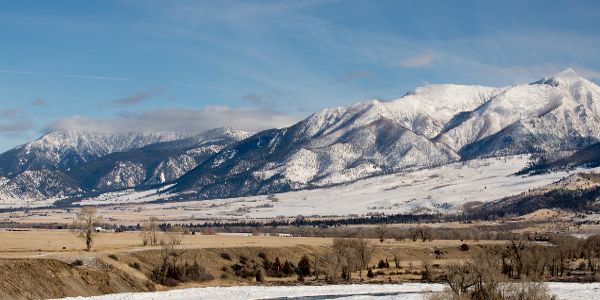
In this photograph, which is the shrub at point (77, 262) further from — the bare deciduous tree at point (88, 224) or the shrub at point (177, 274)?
the bare deciduous tree at point (88, 224)

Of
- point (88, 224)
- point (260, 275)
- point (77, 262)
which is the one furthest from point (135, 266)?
point (260, 275)

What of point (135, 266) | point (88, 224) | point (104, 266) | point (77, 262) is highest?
point (88, 224)

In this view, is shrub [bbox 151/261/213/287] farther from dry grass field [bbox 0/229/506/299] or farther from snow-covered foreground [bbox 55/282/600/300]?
snow-covered foreground [bbox 55/282/600/300]

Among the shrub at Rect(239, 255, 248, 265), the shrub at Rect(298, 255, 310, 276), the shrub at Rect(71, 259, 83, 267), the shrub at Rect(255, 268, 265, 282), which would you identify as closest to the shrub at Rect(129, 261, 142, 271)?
the shrub at Rect(71, 259, 83, 267)

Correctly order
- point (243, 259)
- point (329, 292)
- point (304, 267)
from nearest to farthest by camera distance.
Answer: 1. point (329, 292)
2. point (304, 267)
3. point (243, 259)

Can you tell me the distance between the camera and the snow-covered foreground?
4195 inches

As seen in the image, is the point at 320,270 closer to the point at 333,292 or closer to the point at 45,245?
the point at 333,292

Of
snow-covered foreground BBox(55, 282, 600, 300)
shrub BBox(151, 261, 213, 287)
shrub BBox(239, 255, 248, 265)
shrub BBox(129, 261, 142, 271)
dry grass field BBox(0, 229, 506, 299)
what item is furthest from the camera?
→ shrub BBox(239, 255, 248, 265)

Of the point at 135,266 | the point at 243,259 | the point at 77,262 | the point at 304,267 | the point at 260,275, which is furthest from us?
the point at 243,259

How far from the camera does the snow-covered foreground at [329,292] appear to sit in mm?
106562

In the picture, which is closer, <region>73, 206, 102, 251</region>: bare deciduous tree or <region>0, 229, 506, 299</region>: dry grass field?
<region>0, 229, 506, 299</region>: dry grass field

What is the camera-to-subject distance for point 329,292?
384 feet

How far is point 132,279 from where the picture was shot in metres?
123

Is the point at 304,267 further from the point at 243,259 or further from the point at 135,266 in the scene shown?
the point at 135,266
